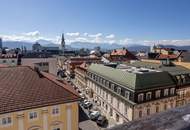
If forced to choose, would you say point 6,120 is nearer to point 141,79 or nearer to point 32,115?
point 32,115

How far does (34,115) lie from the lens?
18.5 metres

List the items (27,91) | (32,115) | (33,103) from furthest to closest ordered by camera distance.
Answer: (27,91) < (32,115) < (33,103)

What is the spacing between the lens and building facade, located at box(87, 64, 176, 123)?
102ft

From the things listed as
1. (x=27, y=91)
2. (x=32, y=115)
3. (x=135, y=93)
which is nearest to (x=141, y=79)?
(x=135, y=93)

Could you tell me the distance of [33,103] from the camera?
18188mm

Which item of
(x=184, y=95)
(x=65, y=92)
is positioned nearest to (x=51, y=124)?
(x=65, y=92)

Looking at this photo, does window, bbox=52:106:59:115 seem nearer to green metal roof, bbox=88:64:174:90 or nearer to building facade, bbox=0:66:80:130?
building facade, bbox=0:66:80:130

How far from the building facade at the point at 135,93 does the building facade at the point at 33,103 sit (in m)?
13.3

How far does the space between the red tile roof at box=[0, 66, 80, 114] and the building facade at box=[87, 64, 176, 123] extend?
13.8 meters

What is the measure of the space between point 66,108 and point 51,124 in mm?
2252

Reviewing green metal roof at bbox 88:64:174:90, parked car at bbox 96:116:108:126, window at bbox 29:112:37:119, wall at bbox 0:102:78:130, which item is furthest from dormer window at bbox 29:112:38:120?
parked car at bbox 96:116:108:126

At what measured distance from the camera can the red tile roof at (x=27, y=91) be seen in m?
17.6

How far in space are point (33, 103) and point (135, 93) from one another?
694 inches

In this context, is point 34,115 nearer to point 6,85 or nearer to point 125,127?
point 6,85
